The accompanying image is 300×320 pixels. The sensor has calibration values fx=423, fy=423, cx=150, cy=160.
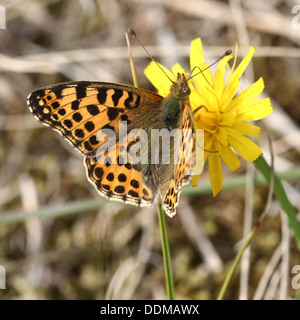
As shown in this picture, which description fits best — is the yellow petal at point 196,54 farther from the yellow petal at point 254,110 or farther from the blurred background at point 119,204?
the blurred background at point 119,204

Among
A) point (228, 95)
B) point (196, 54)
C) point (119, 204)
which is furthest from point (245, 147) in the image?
point (119, 204)

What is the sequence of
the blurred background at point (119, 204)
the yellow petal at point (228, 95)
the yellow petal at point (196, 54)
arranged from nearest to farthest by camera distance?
the yellow petal at point (228, 95) → the yellow petal at point (196, 54) → the blurred background at point (119, 204)

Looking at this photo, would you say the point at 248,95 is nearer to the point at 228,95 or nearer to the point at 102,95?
the point at 228,95

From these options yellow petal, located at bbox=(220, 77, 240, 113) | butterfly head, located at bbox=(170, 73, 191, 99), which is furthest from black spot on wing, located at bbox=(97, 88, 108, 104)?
yellow petal, located at bbox=(220, 77, 240, 113)

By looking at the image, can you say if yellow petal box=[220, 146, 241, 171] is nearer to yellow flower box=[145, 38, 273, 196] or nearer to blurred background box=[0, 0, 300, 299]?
yellow flower box=[145, 38, 273, 196]

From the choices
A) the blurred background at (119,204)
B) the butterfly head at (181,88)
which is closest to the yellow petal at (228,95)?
the butterfly head at (181,88)

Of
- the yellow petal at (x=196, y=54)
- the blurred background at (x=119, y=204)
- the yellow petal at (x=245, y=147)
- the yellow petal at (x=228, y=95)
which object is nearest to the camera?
the yellow petal at (x=245, y=147)

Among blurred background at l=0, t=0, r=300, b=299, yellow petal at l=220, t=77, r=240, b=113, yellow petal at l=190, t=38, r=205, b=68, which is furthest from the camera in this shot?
blurred background at l=0, t=0, r=300, b=299
